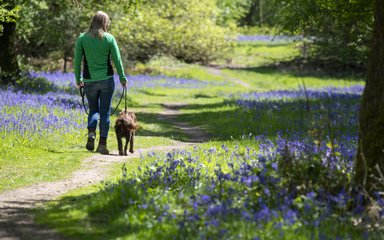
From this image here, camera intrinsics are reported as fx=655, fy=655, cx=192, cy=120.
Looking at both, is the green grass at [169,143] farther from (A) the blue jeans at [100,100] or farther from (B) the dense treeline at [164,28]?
(B) the dense treeline at [164,28]

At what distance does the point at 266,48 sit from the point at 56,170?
5888cm

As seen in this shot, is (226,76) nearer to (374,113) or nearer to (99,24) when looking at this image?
(99,24)

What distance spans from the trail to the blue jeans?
2.27 ft

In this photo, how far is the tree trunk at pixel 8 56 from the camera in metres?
23.2

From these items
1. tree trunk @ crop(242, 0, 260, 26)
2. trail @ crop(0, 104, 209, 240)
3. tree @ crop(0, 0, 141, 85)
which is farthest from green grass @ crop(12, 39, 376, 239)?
tree trunk @ crop(242, 0, 260, 26)

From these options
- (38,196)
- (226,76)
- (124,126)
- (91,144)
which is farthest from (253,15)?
(38,196)

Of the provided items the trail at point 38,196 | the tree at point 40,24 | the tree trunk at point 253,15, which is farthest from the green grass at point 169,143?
the tree trunk at point 253,15

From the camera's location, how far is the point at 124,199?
7707mm

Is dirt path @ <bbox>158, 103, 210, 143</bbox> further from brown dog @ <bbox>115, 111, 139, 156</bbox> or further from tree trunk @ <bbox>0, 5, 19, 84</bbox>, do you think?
tree trunk @ <bbox>0, 5, 19, 84</bbox>

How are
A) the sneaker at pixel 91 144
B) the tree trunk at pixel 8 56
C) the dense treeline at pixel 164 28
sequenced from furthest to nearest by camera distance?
the tree trunk at pixel 8 56 < the dense treeline at pixel 164 28 < the sneaker at pixel 91 144

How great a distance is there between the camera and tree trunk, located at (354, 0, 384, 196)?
24.3 feet

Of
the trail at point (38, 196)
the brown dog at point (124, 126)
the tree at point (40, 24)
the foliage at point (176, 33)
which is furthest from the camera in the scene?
the foliage at point (176, 33)

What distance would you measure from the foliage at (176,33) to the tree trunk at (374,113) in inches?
1441

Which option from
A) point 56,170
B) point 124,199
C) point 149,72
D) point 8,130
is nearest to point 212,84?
point 149,72
